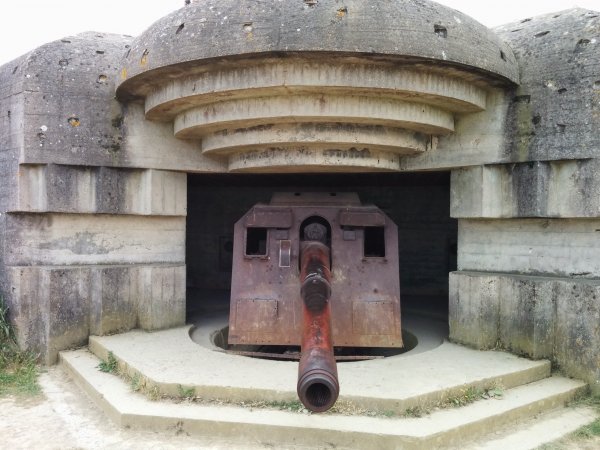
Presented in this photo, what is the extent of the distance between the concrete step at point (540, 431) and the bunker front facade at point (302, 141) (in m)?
0.43

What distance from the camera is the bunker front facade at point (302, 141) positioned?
3770 millimetres

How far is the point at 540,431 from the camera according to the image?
326 centimetres

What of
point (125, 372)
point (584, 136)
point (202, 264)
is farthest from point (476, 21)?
point (202, 264)

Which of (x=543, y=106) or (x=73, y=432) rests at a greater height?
(x=543, y=106)

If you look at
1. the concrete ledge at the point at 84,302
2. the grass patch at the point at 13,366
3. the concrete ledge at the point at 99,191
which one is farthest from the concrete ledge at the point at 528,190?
the grass patch at the point at 13,366

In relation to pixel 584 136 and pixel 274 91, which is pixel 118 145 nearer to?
pixel 274 91

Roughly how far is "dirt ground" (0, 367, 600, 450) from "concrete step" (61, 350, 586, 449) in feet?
0.20

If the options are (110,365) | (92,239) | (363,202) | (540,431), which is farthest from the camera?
(363,202)

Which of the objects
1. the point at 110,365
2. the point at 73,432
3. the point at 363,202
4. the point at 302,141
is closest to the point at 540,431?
the point at 302,141

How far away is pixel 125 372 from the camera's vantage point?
3865 millimetres

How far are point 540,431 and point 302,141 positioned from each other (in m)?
2.64

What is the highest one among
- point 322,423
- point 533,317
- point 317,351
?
point 317,351

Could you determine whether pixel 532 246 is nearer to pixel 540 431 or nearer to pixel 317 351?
pixel 540 431

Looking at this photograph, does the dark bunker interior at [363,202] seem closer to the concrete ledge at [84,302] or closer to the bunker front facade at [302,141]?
the concrete ledge at [84,302]
